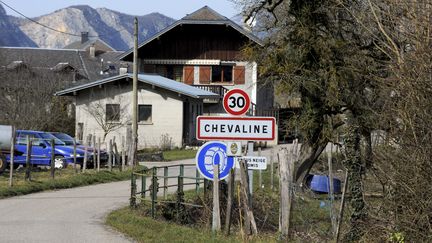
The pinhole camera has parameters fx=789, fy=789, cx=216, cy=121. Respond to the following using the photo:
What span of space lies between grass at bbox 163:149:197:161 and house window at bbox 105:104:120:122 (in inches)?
146

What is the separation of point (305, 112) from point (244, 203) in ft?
33.4

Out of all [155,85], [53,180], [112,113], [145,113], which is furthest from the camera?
[145,113]

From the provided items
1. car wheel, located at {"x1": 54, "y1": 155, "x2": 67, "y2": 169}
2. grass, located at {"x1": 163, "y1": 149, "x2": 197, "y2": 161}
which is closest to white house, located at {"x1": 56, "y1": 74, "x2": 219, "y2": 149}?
grass, located at {"x1": 163, "y1": 149, "x2": 197, "y2": 161}

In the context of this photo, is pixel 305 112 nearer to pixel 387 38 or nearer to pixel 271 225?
pixel 271 225

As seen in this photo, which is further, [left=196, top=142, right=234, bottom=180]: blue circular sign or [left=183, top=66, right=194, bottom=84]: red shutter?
[left=183, top=66, right=194, bottom=84]: red shutter

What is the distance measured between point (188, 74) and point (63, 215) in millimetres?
37382

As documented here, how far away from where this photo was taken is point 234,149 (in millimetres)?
13664

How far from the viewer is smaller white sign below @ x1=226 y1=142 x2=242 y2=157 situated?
1365cm

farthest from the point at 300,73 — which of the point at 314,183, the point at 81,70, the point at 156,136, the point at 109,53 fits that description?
the point at 109,53

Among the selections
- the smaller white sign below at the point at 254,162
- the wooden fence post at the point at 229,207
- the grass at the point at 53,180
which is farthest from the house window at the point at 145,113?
the smaller white sign below at the point at 254,162

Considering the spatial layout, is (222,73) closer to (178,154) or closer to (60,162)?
(178,154)

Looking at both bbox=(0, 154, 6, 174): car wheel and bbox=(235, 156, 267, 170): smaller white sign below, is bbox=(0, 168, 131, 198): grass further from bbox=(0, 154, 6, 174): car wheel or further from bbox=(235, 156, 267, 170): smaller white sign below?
bbox=(235, 156, 267, 170): smaller white sign below

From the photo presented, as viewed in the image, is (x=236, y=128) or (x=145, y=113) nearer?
(x=236, y=128)

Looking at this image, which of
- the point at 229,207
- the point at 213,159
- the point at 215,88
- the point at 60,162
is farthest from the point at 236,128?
the point at 215,88
